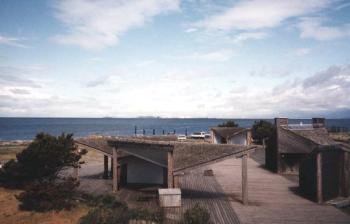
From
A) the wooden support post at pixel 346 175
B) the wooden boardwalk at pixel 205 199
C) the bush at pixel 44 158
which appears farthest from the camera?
the wooden support post at pixel 346 175

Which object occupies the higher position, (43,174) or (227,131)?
(227,131)

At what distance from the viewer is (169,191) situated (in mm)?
18156

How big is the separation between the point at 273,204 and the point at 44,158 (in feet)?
39.5

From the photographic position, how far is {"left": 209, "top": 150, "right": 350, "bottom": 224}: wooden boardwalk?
16109 millimetres

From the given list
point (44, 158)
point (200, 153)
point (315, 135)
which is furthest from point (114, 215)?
point (315, 135)

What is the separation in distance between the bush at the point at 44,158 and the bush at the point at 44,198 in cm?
A: 154

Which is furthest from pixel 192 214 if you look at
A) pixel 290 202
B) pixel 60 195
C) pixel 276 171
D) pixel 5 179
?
pixel 276 171

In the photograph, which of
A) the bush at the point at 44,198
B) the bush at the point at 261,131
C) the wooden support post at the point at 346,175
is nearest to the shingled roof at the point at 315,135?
the wooden support post at the point at 346,175

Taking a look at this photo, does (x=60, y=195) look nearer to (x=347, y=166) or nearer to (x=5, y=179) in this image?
(x=5, y=179)

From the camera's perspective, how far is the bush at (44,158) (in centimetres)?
1795

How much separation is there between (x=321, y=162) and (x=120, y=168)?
12680mm

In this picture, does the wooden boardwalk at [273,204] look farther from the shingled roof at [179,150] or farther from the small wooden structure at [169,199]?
the small wooden structure at [169,199]

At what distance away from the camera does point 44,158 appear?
1783 centimetres

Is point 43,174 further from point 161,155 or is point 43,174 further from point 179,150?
point 179,150
